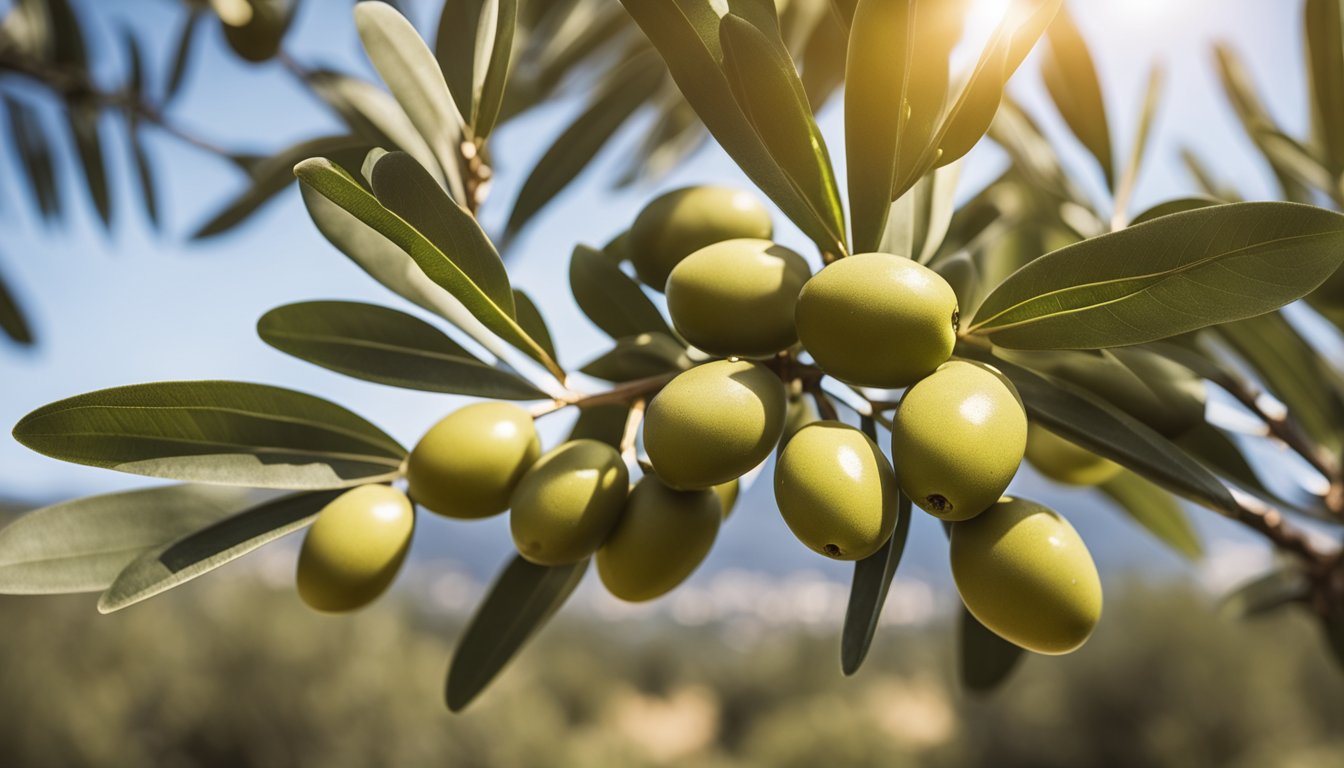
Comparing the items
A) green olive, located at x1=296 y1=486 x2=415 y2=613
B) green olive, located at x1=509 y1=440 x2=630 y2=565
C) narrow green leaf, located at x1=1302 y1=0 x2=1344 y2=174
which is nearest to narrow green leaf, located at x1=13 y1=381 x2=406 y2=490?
green olive, located at x1=296 y1=486 x2=415 y2=613

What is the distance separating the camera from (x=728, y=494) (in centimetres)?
53

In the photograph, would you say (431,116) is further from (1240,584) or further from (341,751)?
(341,751)

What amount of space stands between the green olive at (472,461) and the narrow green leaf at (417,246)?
4 cm

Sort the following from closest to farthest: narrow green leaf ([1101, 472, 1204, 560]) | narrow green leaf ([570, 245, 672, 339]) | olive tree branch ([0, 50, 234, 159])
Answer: narrow green leaf ([570, 245, 672, 339]) → narrow green leaf ([1101, 472, 1204, 560]) → olive tree branch ([0, 50, 234, 159])

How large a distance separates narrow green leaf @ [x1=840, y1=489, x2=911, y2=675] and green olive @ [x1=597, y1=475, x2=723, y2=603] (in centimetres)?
8

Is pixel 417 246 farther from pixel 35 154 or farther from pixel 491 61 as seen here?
pixel 35 154

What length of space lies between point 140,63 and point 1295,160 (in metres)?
1.49

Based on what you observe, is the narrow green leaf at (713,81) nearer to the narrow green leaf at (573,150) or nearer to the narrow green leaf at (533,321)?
the narrow green leaf at (533,321)

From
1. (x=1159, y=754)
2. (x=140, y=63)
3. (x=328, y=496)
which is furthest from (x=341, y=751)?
(x=328, y=496)

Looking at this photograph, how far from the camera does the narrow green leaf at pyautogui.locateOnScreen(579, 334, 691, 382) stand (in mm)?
517

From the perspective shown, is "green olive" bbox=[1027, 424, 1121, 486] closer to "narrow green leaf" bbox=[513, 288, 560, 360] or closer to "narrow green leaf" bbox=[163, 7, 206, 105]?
"narrow green leaf" bbox=[513, 288, 560, 360]

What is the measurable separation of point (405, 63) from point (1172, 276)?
420mm

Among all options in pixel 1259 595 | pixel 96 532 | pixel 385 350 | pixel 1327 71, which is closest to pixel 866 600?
pixel 385 350

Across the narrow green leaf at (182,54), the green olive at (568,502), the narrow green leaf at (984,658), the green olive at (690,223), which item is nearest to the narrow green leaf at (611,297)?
the green olive at (690,223)
